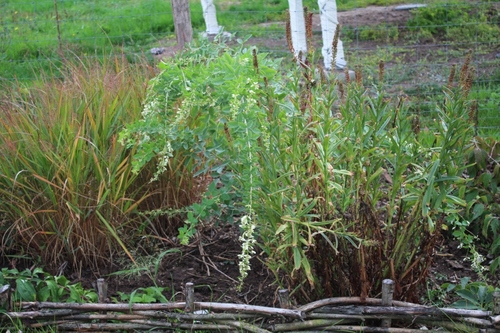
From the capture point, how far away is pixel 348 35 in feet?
28.7

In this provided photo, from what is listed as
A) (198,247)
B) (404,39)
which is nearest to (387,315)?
(198,247)

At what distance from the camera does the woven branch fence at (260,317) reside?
9.70 feet

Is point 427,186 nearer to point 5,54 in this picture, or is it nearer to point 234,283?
point 234,283

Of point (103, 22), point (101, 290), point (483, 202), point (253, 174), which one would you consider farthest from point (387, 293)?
point (103, 22)

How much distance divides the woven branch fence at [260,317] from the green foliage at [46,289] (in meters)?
0.08

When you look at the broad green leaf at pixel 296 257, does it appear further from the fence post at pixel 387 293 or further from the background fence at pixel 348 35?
the background fence at pixel 348 35

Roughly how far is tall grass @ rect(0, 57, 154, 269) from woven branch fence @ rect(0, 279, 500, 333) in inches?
18.3

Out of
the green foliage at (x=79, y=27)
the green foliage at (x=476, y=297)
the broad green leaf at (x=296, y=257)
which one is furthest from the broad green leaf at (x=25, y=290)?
the green foliage at (x=79, y=27)

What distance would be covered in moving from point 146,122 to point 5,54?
218 inches

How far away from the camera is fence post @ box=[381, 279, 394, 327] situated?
9.52 feet

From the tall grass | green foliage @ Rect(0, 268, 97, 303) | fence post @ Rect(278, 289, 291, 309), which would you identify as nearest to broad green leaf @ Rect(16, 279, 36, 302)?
green foliage @ Rect(0, 268, 97, 303)

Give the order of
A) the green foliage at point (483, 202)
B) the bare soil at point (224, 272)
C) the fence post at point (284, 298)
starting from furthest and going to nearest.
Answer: the green foliage at point (483, 202) → the bare soil at point (224, 272) → the fence post at point (284, 298)

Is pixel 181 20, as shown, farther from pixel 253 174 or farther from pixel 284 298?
pixel 284 298

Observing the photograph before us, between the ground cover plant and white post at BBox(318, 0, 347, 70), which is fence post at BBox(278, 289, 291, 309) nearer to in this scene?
the ground cover plant
